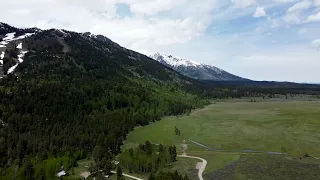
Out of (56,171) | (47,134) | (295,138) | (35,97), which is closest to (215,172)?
(56,171)

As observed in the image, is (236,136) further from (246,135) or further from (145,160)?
(145,160)

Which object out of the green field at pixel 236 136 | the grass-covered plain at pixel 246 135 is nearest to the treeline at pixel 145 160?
the green field at pixel 236 136

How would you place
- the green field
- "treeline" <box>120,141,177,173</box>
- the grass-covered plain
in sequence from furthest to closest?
the grass-covered plain
the green field
"treeline" <box>120,141,177,173</box>

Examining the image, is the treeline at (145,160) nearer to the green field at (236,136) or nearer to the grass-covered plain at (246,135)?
the green field at (236,136)

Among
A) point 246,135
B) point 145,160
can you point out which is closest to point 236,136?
point 246,135

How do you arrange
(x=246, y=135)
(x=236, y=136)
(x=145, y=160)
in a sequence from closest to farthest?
1. (x=145, y=160)
2. (x=236, y=136)
3. (x=246, y=135)

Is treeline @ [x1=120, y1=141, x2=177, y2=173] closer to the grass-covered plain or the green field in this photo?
the green field

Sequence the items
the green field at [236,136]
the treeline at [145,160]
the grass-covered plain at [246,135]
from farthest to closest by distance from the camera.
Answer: the grass-covered plain at [246,135] < the green field at [236,136] < the treeline at [145,160]

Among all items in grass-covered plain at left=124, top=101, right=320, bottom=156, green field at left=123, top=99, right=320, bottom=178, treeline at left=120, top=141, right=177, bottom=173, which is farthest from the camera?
grass-covered plain at left=124, top=101, right=320, bottom=156

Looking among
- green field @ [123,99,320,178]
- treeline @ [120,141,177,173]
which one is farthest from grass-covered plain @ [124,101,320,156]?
treeline @ [120,141,177,173]

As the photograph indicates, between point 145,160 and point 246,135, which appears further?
point 246,135

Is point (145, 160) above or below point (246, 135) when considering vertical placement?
below
